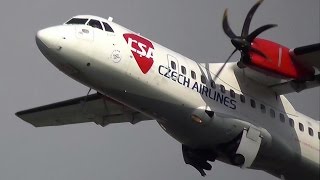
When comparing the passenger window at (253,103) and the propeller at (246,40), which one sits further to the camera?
the passenger window at (253,103)

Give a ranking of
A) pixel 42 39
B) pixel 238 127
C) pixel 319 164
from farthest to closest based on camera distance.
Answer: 1. pixel 319 164
2. pixel 238 127
3. pixel 42 39

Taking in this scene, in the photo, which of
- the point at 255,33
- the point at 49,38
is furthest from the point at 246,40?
the point at 49,38

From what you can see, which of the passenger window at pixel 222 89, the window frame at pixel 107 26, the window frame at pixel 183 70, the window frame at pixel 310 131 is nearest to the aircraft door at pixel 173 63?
the window frame at pixel 183 70

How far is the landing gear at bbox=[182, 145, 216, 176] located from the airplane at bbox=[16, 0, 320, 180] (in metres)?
0.03

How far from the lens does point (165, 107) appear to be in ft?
62.6

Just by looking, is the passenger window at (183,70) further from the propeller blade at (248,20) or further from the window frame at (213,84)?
the propeller blade at (248,20)

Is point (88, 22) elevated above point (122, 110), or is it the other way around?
point (88, 22)

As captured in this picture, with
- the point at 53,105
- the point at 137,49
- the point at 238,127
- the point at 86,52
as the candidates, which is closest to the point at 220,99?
the point at 238,127

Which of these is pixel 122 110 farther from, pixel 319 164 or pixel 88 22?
pixel 319 164

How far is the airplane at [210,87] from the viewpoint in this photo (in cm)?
1839

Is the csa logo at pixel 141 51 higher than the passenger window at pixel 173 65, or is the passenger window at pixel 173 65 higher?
the csa logo at pixel 141 51

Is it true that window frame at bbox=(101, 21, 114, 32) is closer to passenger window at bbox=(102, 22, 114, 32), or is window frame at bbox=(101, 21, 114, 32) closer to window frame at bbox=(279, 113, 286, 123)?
passenger window at bbox=(102, 22, 114, 32)

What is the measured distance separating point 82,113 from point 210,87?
5332 millimetres

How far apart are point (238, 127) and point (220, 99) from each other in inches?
36.2
